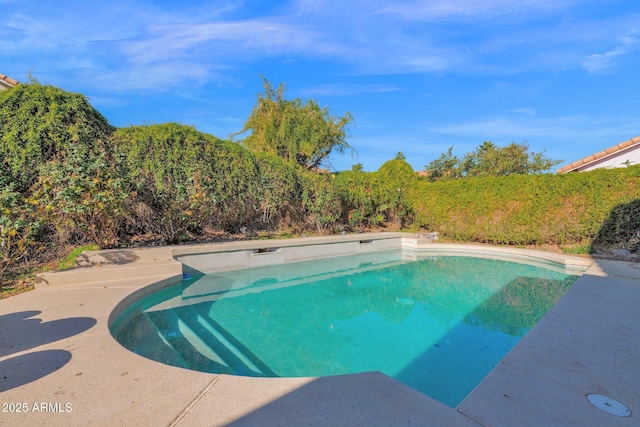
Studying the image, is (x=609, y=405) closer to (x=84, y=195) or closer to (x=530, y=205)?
(x=84, y=195)

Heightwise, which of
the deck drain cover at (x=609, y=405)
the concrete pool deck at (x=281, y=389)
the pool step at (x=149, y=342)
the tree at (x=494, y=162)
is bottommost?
the pool step at (x=149, y=342)

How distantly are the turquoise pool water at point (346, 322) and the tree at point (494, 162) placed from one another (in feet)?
53.1

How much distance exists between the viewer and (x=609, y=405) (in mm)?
1872

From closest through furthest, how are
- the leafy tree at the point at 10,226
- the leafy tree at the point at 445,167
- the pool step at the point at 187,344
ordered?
the pool step at the point at 187,344, the leafy tree at the point at 10,226, the leafy tree at the point at 445,167

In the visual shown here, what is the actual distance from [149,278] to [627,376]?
615cm

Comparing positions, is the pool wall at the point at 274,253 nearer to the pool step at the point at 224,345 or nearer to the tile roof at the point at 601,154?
the pool step at the point at 224,345

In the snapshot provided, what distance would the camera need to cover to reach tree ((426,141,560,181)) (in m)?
21.3

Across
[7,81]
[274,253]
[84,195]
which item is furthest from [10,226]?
[7,81]

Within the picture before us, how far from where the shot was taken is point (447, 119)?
1844cm

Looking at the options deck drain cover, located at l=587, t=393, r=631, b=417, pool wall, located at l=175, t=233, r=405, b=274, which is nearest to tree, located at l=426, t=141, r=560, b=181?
pool wall, located at l=175, t=233, r=405, b=274

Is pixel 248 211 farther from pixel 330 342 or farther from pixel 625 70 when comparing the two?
pixel 625 70

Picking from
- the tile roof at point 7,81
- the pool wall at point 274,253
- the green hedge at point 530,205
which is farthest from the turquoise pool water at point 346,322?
the tile roof at point 7,81

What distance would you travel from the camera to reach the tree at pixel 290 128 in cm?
1781

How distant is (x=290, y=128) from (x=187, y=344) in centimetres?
1563
